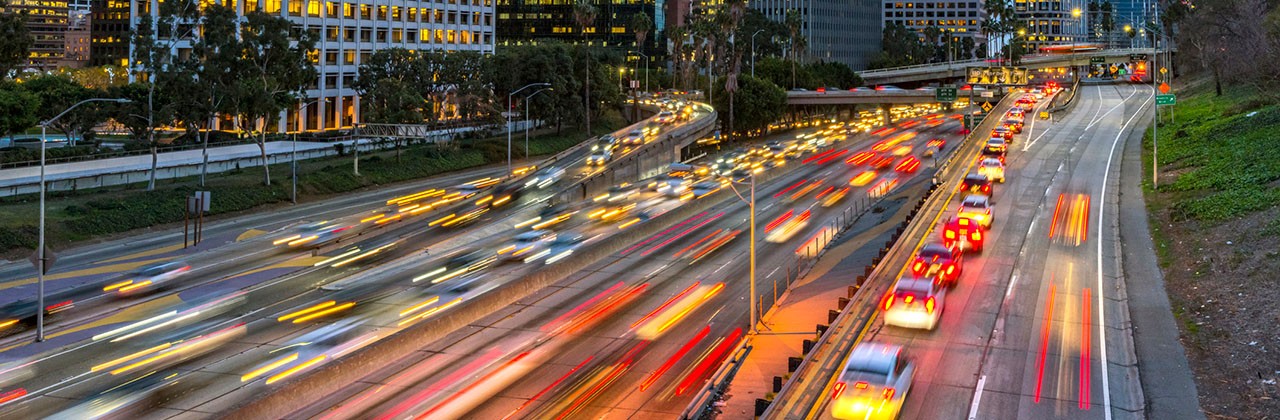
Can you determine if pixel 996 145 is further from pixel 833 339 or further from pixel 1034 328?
pixel 833 339

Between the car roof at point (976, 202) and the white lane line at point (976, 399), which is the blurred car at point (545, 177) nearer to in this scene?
the car roof at point (976, 202)

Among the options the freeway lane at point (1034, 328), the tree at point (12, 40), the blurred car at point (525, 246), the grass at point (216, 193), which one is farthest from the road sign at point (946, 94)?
the tree at point (12, 40)

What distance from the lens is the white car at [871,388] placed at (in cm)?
2352

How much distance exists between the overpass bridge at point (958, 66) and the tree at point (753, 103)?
194ft

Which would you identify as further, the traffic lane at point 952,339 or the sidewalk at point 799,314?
the sidewalk at point 799,314

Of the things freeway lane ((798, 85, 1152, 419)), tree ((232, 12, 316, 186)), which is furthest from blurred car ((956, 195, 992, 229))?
tree ((232, 12, 316, 186))

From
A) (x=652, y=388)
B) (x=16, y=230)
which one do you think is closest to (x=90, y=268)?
(x=16, y=230)

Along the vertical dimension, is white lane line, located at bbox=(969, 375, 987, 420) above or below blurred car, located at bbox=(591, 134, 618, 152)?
below

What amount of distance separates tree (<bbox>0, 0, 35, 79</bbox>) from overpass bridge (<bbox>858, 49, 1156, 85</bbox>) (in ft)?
495

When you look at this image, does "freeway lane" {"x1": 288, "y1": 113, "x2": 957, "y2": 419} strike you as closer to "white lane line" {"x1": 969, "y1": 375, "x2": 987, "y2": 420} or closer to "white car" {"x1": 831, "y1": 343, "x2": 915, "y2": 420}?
"white car" {"x1": 831, "y1": 343, "x2": 915, "y2": 420}

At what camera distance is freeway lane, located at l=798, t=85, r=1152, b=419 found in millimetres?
25812

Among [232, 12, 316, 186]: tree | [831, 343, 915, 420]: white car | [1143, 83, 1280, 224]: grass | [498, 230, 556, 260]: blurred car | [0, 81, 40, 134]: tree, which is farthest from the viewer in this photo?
[232, 12, 316, 186]: tree

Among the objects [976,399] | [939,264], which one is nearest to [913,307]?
[976,399]

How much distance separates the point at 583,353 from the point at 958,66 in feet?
523
